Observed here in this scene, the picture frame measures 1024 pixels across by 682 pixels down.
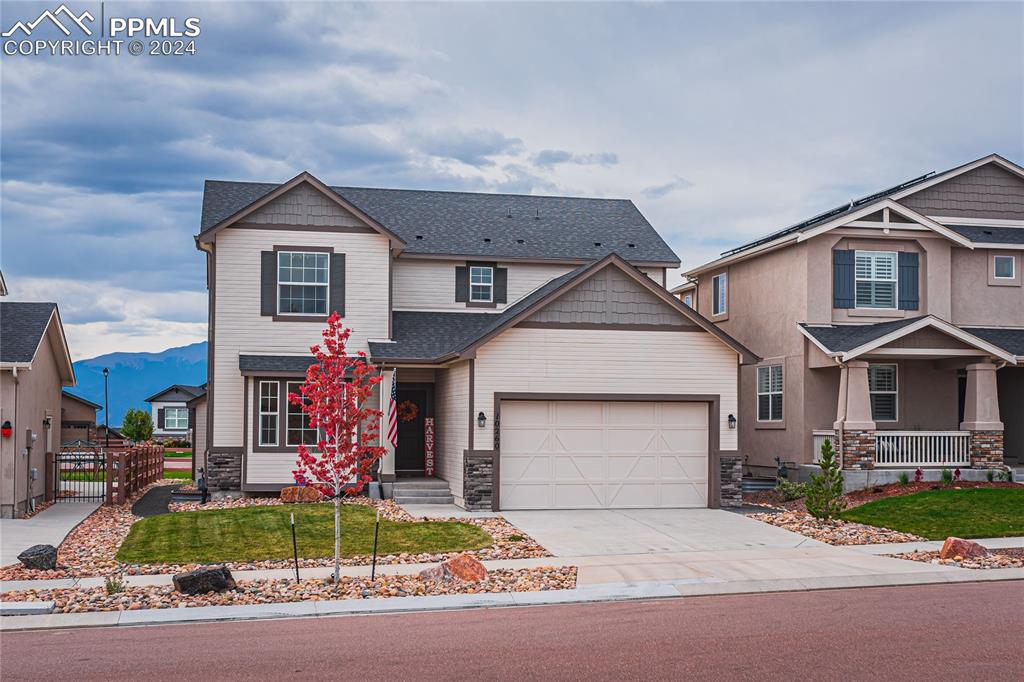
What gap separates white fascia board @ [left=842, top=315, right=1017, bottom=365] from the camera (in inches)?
960

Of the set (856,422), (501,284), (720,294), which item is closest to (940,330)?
(856,422)

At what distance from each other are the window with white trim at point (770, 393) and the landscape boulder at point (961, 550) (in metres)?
11.5

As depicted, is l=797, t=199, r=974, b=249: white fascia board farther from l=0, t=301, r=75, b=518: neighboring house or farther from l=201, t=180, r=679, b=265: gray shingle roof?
l=0, t=301, r=75, b=518: neighboring house

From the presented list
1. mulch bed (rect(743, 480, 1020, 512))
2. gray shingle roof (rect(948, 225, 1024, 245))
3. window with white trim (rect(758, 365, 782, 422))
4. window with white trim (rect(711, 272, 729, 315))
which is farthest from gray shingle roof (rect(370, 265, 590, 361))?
gray shingle roof (rect(948, 225, 1024, 245))

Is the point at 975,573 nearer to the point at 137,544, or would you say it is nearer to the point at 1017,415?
the point at 137,544

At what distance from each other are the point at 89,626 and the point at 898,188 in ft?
78.7

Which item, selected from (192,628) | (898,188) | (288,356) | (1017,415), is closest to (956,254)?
(898,188)

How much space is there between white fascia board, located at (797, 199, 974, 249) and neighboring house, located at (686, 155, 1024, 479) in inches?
1.4

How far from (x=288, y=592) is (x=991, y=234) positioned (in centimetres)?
2246

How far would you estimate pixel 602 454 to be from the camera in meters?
22.9

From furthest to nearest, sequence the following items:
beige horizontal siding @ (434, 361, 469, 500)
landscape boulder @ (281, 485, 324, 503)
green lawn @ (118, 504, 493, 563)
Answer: landscape boulder @ (281, 485, 324, 503) → beige horizontal siding @ (434, 361, 469, 500) → green lawn @ (118, 504, 493, 563)

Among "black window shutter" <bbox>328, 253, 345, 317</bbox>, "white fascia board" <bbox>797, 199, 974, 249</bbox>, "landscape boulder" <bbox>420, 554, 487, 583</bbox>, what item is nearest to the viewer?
"landscape boulder" <bbox>420, 554, 487, 583</bbox>

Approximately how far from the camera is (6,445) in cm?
2055

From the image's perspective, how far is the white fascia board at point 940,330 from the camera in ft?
80.0
